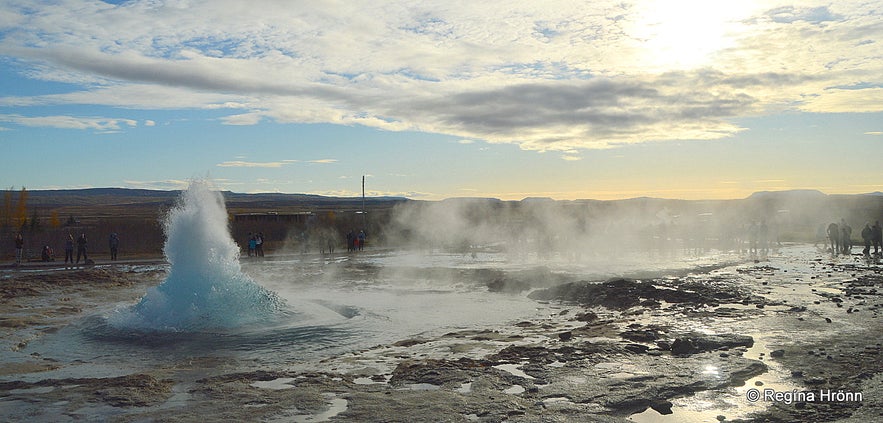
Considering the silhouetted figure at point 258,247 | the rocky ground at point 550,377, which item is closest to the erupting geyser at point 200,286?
the rocky ground at point 550,377

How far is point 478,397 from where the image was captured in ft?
25.0

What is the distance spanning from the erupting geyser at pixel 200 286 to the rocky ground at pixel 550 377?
Result: 6.72 feet

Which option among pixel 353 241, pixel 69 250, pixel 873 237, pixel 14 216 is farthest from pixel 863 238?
pixel 14 216

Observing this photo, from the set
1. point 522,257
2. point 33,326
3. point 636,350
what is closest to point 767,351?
point 636,350

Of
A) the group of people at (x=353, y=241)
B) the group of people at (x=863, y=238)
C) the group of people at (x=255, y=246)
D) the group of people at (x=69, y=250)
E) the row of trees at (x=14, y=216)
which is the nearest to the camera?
the group of people at (x=69, y=250)

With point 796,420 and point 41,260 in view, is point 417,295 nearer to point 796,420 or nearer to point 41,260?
point 796,420

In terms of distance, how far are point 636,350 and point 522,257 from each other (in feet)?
66.1

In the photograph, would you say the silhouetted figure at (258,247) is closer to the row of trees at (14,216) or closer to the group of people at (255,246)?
the group of people at (255,246)

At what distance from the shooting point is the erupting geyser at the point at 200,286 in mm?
12828

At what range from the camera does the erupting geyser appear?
42.1 feet

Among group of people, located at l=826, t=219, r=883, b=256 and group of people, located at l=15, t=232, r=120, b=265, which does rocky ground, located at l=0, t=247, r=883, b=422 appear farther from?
group of people, located at l=826, t=219, r=883, b=256

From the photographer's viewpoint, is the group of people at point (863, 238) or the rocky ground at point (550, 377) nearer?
the rocky ground at point (550, 377)

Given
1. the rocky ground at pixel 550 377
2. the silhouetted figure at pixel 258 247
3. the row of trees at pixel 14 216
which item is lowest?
the rocky ground at pixel 550 377

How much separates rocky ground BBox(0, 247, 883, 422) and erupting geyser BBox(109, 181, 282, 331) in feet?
6.72
